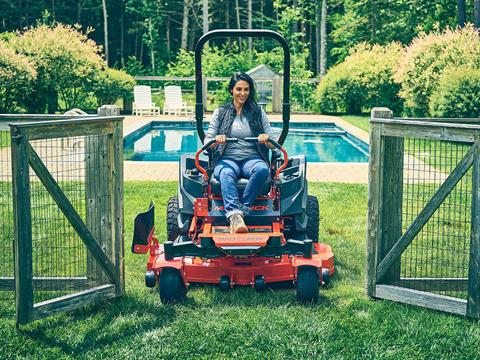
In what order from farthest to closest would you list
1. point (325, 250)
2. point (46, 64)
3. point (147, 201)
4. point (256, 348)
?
point (46, 64), point (147, 201), point (325, 250), point (256, 348)

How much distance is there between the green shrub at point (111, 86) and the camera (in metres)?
20.5

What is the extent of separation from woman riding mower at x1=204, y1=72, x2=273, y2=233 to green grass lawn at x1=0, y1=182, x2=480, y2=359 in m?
0.58

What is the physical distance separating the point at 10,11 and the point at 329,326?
35287mm

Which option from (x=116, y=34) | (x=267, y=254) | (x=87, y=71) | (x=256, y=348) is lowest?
(x=256, y=348)

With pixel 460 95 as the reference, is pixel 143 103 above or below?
below

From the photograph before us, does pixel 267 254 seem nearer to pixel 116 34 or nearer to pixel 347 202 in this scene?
pixel 347 202

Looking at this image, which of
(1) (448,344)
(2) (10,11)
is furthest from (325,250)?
(2) (10,11)

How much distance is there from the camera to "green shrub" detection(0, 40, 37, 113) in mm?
16828

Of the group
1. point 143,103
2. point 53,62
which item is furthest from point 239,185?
point 143,103

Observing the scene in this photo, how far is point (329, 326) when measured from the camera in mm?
4797

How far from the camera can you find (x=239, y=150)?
5.75 metres

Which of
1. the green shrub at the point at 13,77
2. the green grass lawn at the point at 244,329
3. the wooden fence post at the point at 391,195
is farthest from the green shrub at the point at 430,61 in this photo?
the green grass lawn at the point at 244,329

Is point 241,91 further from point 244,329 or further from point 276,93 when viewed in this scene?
point 276,93

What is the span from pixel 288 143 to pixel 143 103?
600cm
